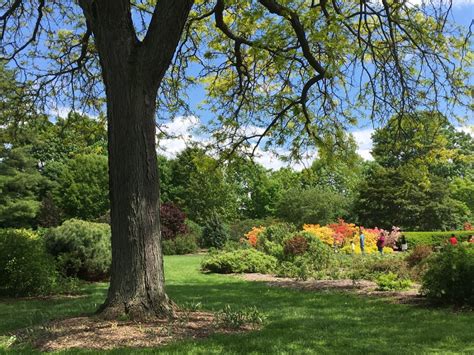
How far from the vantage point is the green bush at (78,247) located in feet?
41.7

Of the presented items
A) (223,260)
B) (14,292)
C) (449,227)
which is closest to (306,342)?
(14,292)

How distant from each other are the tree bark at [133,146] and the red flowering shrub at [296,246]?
35.4 feet

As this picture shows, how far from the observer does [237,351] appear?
482cm

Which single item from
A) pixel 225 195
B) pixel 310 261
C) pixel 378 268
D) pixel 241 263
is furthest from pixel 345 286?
pixel 225 195

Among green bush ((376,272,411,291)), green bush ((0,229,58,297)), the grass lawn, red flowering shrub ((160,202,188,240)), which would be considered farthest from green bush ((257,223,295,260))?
red flowering shrub ((160,202,188,240))

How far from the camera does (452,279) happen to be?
791 centimetres

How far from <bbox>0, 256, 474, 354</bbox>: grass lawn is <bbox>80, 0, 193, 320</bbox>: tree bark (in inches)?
48.9

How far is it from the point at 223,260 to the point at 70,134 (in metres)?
6.93

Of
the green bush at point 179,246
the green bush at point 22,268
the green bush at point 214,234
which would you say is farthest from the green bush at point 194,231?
the green bush at point 22,268

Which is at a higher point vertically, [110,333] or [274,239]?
[274,239]

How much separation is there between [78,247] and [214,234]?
19.3 metres

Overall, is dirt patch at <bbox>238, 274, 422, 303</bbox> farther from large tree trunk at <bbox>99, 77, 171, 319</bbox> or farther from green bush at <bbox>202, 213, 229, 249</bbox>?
green bush at <bbox>202, 213, 229, 249</bbox>

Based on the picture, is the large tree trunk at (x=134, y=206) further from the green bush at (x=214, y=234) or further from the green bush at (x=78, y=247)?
the green bush at (x=214, y=234)

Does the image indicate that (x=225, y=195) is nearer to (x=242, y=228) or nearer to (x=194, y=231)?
(x=242, y=228)
